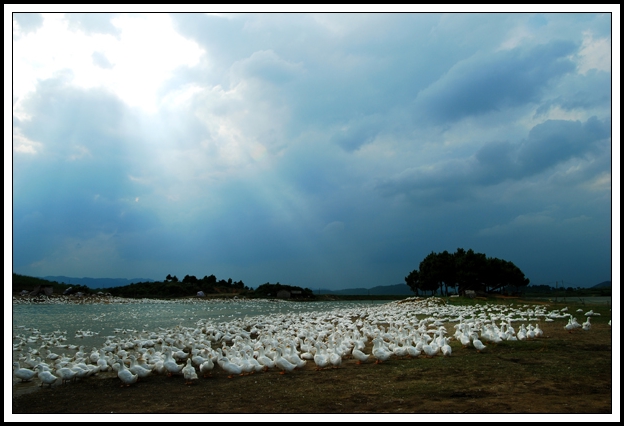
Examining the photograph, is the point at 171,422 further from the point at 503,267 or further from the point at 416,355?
the point at 503,267

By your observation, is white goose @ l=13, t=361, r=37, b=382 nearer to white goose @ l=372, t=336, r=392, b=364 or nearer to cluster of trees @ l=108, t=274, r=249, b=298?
white goose @ l=372, t=336, r=392, b=364

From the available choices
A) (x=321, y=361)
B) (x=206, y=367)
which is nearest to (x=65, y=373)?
(x=206, y=367)

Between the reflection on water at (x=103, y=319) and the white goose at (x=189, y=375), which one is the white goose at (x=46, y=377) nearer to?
the white goose at (x=189, y=375)

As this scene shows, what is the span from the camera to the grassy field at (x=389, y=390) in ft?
23.6

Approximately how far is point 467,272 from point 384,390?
55.2 meters

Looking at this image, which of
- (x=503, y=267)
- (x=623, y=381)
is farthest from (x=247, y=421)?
(x=503, y=267)

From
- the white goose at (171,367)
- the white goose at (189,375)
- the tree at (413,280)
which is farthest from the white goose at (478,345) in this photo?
the tree at (413,280)

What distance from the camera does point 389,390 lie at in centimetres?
830

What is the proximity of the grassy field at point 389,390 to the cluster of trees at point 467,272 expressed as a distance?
4858 cm

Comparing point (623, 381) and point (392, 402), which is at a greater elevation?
point (623, 381)

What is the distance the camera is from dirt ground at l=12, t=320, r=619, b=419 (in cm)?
722

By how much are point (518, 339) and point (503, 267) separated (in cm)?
5539

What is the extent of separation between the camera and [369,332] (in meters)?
16.6

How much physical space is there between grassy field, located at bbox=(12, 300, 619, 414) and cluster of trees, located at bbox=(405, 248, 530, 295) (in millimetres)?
48582
